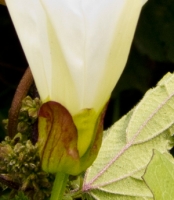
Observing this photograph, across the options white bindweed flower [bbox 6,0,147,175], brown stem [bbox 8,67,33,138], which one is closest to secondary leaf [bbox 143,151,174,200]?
white bindweed flower [bbox 6,0,147,175]

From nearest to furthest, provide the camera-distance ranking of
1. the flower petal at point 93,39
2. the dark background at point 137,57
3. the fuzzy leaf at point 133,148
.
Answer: the flower petal at point 93,39 < the fuzzy leaf at point 133,148 < the dark background at point 137,57

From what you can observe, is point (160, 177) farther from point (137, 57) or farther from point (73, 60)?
point (137, 57)

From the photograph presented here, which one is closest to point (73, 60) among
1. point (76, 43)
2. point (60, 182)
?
point (76, 43)

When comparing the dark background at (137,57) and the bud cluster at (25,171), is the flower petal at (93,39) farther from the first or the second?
the dark background at (137,57)

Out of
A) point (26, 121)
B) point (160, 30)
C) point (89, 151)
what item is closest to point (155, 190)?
point (89, 151)

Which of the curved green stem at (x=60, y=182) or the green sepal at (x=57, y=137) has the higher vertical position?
the green sepal at (x=57, y=137)

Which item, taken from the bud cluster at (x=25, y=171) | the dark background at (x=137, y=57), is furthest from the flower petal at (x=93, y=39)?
the dark background at (x=137, y=57)

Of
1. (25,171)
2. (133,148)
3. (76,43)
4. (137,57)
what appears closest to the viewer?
(76,43)
